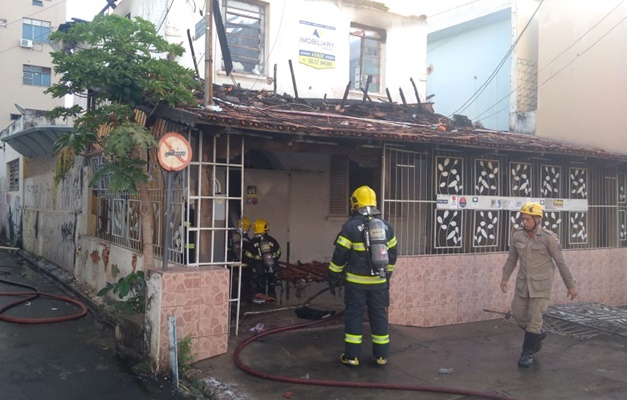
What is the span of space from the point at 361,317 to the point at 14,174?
64.0 ft

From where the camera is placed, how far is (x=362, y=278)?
19.1 ft

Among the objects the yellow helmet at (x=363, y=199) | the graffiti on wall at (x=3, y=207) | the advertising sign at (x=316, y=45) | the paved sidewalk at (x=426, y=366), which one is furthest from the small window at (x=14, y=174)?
the yellow helmet at (x=363, y=199)

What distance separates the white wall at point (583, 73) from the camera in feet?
42.4

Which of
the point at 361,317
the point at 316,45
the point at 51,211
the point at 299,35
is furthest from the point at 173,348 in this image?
the point at 51,211

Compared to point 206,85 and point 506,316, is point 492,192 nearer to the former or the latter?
point 506,316

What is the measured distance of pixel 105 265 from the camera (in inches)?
383

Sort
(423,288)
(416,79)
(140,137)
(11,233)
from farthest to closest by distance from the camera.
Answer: (11,233) → (416,79) → (423,288) → (140,137)

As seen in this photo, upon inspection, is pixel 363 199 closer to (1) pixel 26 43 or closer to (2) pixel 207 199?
(2) pixel 207 199

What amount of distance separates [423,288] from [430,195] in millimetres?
1423

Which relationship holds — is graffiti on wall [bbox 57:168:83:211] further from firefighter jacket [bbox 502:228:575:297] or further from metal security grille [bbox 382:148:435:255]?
firefighter jacket [bbox 502:228:575:297]

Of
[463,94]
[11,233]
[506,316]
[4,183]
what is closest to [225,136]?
[506,316]

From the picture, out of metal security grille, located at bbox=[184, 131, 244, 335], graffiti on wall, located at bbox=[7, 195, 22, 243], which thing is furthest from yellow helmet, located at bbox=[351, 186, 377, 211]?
graffiti on wall, located at bbox=[7, 195, 22, 243]

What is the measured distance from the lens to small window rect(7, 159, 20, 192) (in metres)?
19.7

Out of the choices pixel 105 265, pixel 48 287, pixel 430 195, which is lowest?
pixel 48 287
